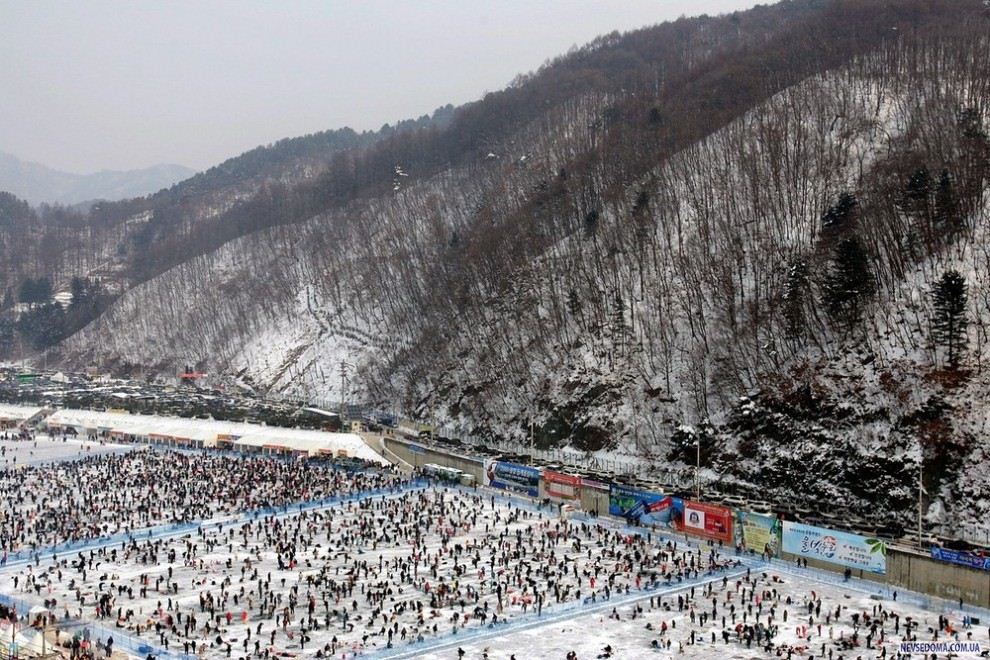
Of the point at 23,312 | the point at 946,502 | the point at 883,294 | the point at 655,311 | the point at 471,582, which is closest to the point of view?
the point at 471,582

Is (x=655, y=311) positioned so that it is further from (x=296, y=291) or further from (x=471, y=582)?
(x=296, y=291)

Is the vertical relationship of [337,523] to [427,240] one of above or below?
below

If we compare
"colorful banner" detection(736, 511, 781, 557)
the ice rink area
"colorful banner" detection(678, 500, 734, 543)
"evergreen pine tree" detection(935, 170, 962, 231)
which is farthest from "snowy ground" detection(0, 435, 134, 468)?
"evergreen pine tree" detection(935, 170, 962, 231)

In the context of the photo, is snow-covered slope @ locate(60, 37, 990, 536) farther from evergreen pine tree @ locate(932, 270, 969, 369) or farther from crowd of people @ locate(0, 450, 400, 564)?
crowd of people @ locate(0, 450, 400, 564)

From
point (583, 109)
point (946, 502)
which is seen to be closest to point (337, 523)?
point (946, 502)

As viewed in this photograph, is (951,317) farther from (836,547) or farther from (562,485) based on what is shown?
(562,485)

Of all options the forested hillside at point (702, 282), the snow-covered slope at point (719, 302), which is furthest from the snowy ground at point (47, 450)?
the forested hillside at point (702, 282)

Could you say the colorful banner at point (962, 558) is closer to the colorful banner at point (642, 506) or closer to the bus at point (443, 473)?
the colorful banner at point (642, 506)
